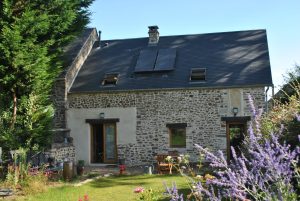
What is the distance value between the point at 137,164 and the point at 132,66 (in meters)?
4.95

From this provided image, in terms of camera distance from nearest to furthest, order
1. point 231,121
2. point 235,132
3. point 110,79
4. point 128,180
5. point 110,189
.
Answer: point 110,189 → point 128,180 → point 231,121 → point 235,132 → point 110,79

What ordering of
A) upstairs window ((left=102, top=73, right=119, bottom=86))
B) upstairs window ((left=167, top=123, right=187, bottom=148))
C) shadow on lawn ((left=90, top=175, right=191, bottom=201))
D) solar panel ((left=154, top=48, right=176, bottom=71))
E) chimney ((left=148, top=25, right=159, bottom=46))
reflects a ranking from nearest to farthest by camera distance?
1. shadow on lawn ((left=90, top=175, right=191, bottom=201))
2. upstairs window ((left=167, top=123, right=187, bottom=148))
3. solar panel ((left=154, top=48, right=176, bottom=71))
4. upstairs window ((left=102, top=73, right=119, bottom=86))
5. chimney ((left=148, top=25, right=159, bottom=46))

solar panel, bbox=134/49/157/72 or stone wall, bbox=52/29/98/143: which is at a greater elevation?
solar panel, bbox=134/49/157/72

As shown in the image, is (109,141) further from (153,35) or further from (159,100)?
(153,35)

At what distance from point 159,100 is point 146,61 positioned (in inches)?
101

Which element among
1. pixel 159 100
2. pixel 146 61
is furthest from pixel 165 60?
pixel 159 100

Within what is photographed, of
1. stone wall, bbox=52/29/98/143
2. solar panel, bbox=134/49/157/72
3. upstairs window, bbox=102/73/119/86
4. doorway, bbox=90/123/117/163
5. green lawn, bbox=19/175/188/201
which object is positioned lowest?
green lawn, bbox=19/175/188/201

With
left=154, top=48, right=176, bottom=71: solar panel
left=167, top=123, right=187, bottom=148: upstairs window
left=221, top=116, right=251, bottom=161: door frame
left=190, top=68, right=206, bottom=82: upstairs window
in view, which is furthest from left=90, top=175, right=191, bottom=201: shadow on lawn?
left=154, top=48, right=176, bottom=71: solar panel

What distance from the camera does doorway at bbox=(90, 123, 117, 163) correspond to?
17.9 meters

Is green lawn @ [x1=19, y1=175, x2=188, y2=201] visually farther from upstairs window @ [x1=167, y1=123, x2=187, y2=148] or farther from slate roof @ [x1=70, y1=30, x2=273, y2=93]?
slate roof @ [x1=70, y1=30, x2=273, y2=93]

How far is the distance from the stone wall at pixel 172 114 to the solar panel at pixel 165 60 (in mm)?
1465

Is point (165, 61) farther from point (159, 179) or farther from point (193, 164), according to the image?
point (159, 179)

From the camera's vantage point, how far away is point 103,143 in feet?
59.4

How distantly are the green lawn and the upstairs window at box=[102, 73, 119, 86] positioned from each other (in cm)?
579
